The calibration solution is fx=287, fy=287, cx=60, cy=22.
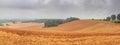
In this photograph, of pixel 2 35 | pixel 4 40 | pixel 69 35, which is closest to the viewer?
pixel 4 40

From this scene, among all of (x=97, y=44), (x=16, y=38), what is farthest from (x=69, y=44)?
(x=16, y=38)

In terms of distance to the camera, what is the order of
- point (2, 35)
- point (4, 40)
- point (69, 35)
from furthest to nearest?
point (69, 35)
point (2, 35)
point (4, 40)

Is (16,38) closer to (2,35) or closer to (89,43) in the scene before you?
(2,35)

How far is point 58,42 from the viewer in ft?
66.6

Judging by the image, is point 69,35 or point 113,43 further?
point 69,35

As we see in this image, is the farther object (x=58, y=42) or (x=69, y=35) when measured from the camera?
(x=69, y=35)

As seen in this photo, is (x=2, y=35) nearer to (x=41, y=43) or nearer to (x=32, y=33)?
(x=41, y=43)

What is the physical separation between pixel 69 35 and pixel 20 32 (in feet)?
14.1

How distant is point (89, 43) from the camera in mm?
19828

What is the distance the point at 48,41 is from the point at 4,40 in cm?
309

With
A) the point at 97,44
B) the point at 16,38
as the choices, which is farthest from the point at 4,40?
the point at 97,44

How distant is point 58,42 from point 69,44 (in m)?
0.97

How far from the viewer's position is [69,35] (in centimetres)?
2478

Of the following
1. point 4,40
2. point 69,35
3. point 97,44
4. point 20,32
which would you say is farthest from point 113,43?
point 20,32
